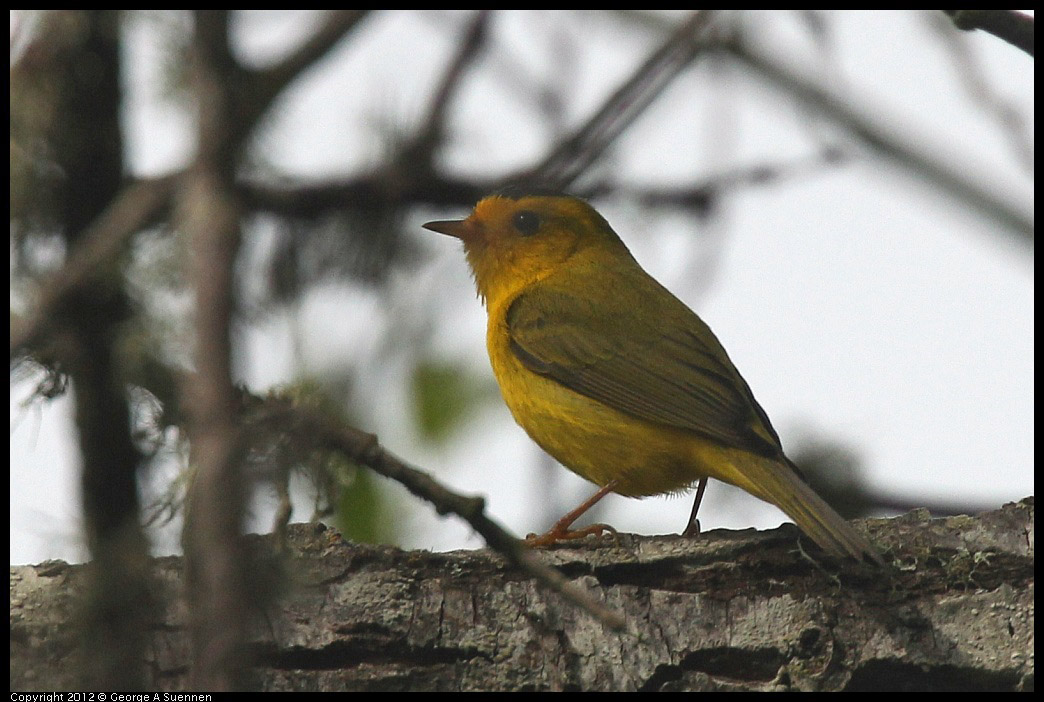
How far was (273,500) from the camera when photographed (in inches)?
95.2

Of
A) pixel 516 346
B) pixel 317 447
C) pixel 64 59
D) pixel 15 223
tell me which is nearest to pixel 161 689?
pixel 15 223

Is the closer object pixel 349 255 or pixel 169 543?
pixel 169 543

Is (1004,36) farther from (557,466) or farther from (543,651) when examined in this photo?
(557,466)

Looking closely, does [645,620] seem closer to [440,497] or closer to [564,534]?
[564,534]

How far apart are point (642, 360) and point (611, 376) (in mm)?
187

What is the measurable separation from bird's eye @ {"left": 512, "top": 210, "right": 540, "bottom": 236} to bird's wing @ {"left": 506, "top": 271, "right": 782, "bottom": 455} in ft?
1.46

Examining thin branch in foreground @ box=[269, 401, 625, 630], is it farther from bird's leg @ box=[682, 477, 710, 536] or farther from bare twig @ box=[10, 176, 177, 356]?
bird's leg @ box=[682, 477, 710, 536]

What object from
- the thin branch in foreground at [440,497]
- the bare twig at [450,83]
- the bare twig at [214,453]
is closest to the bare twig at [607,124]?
the bare twig at [450,83]

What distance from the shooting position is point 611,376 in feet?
16.1

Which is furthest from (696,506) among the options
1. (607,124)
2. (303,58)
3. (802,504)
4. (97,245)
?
(97,245)

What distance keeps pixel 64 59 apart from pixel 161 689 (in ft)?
6.77

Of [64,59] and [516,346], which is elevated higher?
[64,59]

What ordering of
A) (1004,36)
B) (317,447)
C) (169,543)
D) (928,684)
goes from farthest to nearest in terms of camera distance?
(928,684), (1004,36), (169,543), (317,447)

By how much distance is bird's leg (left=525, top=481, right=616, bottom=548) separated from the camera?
4.18m
